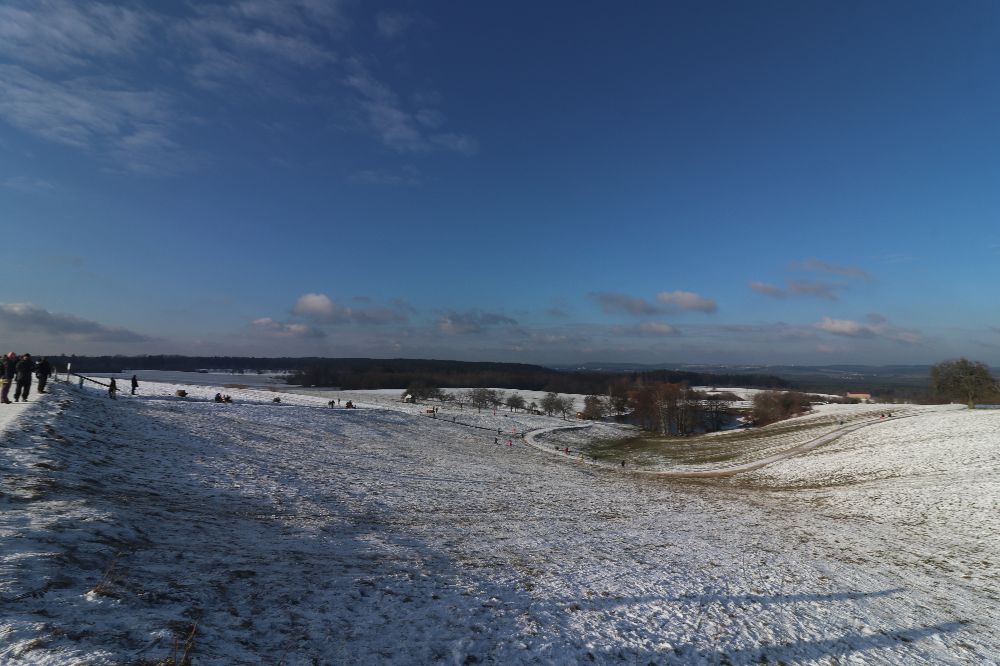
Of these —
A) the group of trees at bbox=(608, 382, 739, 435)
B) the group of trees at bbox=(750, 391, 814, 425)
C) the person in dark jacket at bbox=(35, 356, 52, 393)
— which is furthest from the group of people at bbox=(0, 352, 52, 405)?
the group of trees at bbox=(750, 391, 814, 425)

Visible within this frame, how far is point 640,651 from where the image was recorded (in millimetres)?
8570

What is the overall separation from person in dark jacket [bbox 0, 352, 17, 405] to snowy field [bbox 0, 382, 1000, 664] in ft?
5.10

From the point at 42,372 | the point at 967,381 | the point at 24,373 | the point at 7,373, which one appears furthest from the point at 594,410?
the point at 7,373

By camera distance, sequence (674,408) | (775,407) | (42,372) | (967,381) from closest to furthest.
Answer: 1. (42,372)
2. (967,381)
3. (674,408)
4. (775,407)

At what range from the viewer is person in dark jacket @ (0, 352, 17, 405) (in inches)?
881

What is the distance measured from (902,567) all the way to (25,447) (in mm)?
28739

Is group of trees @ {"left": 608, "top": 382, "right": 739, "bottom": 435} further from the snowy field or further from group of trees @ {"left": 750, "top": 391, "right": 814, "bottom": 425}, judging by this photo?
the snowy field

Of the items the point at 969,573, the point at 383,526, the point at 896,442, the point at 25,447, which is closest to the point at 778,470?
the point at 896,442

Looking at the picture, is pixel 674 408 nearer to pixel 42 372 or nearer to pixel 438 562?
pixel 438 562

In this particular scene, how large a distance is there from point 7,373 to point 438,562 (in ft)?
84.7

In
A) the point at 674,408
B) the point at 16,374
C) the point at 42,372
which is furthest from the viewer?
the point at 674,408

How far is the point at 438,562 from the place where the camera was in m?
11.7

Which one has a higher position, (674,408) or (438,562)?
(438,562)

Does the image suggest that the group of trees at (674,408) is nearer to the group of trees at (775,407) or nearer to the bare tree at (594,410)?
the bare tree at (594,410)
